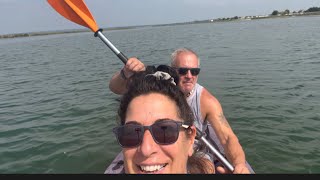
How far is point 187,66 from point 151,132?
3189 mm

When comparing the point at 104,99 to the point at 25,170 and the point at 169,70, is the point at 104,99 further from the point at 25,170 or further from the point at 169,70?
the point at 169,70

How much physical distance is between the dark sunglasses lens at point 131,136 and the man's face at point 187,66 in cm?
295

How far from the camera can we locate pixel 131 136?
2.11m

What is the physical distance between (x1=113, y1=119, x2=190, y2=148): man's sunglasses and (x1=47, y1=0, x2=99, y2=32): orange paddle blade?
3.54 m

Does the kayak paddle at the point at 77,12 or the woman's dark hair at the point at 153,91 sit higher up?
the kayak paddle at the point at 77,12

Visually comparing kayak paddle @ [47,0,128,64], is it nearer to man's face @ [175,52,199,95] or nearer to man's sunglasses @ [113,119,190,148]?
man's face @ [175,52,199,95]

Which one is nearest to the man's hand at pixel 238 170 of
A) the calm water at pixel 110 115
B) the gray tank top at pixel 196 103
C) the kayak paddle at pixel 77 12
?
the gray tank top at pixel 196 103

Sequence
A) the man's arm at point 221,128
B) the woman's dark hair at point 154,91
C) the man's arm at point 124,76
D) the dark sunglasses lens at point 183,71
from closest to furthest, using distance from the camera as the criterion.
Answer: the woman's dark hair at point 154,91
the man's arm at point 124,76
the man's arm at point 221,128
the dark sunglasses lens at point 183,71

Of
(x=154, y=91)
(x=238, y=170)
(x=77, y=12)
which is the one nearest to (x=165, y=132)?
(x=154, y=91)

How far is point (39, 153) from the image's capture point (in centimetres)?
775

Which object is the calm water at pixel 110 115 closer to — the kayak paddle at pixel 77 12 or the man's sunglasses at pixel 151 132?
the kayak paddle at pixel 77 12

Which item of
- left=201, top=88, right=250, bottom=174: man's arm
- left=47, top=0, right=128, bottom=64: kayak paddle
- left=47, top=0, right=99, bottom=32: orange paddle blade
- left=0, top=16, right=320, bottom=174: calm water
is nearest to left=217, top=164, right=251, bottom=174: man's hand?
left=201, top=88, right=250, bottom=174: man's arm

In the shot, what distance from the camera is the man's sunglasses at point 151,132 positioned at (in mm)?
2109

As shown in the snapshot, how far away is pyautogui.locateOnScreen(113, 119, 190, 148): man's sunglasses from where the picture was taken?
211 centimetres
